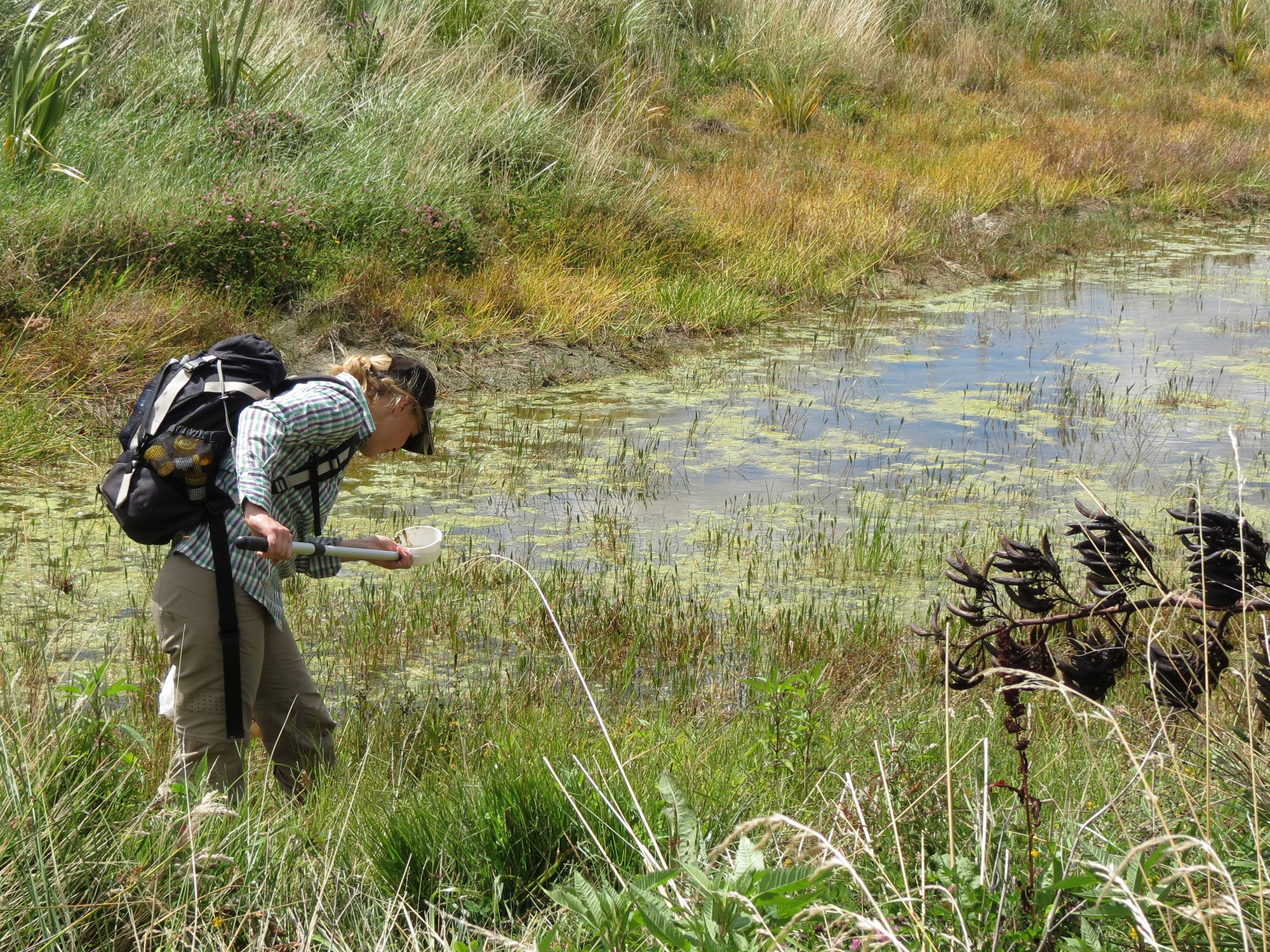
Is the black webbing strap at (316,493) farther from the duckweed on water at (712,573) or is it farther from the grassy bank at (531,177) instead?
the grassy bank at (531,177)

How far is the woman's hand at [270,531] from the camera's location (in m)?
2.75

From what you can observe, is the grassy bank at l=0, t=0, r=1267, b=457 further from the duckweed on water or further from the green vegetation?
the duckweed on water

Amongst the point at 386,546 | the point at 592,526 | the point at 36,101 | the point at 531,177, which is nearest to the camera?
the point at 386,546

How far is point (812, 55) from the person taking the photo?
635 inches

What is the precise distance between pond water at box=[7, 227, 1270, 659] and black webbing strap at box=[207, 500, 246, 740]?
4.27 ft

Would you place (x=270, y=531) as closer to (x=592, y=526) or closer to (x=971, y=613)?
(x=971, y=613)

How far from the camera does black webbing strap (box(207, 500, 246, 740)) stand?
2.99m

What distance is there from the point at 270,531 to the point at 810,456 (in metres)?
4.53

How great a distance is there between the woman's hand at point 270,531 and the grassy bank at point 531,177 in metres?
4.44

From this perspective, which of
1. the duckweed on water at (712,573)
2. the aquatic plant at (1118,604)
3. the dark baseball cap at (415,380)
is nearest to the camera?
the aquatic plant at (1118,604)

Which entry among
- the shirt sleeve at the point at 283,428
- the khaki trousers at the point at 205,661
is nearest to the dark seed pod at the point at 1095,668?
the shirt sleeve at the point at 283,428

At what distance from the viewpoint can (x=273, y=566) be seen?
314 centimetres

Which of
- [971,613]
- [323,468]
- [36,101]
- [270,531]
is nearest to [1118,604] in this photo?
[971,613]

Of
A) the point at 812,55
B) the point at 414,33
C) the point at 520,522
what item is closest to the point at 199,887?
the point at 520,522
